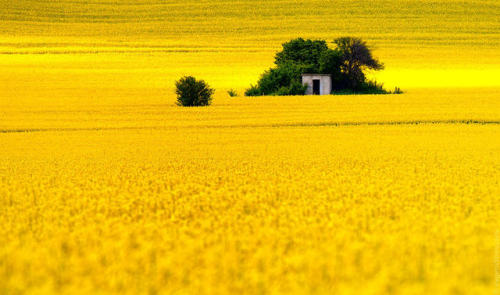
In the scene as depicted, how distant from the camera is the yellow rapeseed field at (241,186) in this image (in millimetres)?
7016

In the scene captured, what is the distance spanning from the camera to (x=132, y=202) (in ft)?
38.6

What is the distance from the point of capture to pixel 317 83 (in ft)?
156

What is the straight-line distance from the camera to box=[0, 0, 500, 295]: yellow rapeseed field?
7.02 metres

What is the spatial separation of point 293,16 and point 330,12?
189 inches

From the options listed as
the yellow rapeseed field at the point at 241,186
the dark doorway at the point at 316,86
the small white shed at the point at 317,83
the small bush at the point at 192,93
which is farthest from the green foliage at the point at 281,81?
the small bush at the point at 192,93

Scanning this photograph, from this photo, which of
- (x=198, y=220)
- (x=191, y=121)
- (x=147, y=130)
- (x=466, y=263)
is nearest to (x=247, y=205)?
(x=198, y=220)

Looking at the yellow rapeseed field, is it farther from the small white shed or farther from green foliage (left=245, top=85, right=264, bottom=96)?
the small white shed

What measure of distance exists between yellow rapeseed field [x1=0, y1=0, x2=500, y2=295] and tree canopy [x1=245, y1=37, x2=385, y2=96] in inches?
136

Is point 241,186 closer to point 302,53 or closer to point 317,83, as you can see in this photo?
point 317,83

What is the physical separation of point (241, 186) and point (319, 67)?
34.4 metres

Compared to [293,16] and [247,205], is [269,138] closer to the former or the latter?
[247,205]

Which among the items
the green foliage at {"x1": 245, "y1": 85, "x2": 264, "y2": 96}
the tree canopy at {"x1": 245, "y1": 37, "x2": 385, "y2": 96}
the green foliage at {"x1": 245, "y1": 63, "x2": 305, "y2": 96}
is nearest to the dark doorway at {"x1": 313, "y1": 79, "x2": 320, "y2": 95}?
the tree canopy at {"x1": 245, "y1": 37, "x2": 385, "y2": 96}

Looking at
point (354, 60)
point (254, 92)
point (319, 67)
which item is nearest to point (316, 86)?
point (319, 67)

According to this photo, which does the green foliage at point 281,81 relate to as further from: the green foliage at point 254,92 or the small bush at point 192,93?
the small bush at point 192,93
